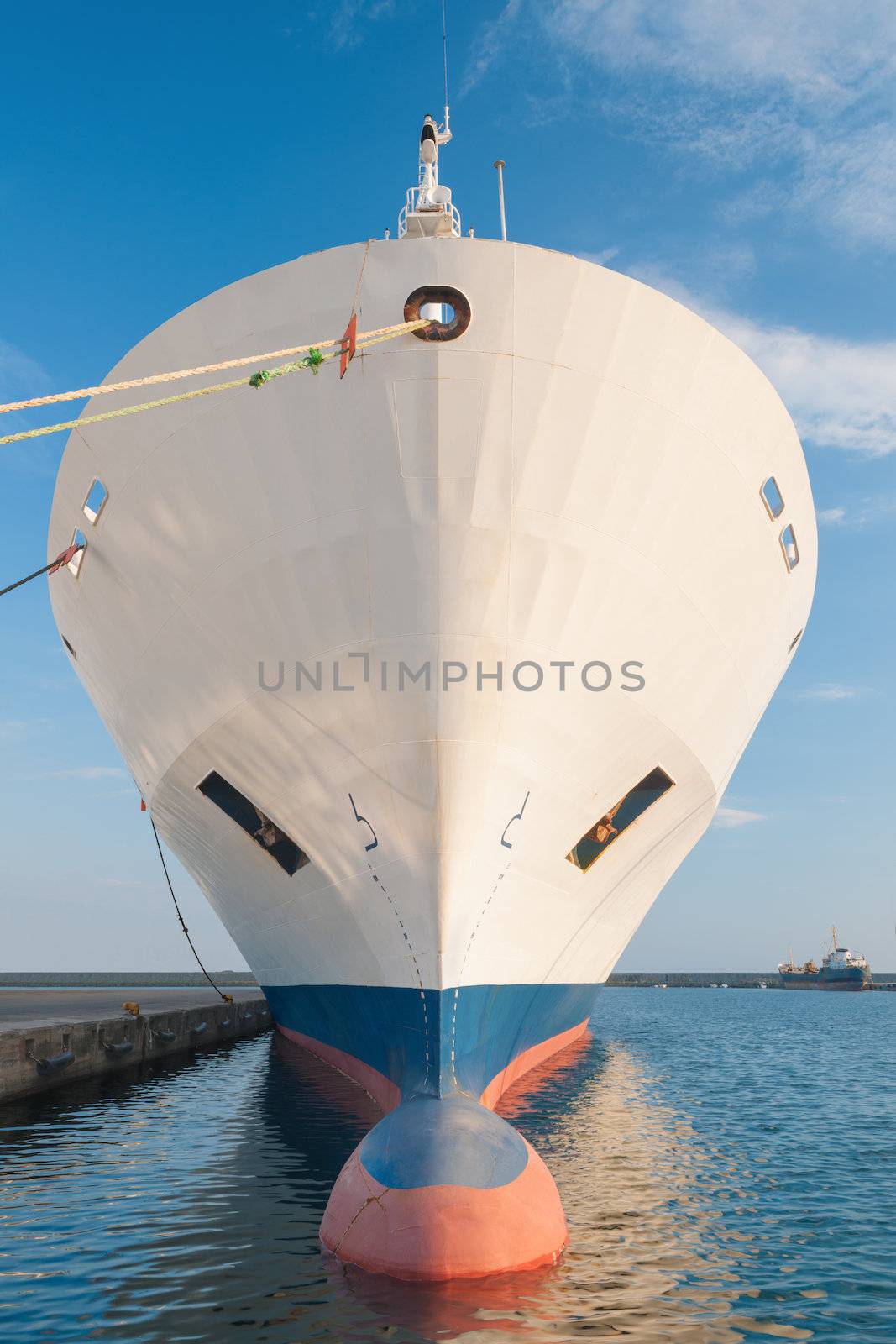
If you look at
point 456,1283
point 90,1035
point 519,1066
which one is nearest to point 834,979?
point 90,1035

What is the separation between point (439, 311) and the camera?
693 cm

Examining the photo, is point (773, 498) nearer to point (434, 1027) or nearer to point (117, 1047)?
point (434, 1027)

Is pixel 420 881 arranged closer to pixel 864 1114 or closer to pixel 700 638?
pixel 700 638

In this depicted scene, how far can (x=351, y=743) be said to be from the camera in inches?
289

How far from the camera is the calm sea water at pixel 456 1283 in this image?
4715 mm

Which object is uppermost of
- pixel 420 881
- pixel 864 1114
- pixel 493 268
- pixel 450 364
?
pixel 493 268

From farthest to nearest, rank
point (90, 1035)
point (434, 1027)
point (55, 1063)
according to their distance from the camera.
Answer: point (90, 1035)
point (55, 1063)
point (434, 1027)

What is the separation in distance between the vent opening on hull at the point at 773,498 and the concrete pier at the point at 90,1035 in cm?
1140

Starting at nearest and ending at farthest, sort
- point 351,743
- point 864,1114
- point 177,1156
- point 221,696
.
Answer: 1. point 351,743
2. point 221,696
3. point 177,1156
4. point 864,1114

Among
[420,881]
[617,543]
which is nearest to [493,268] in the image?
[617,543]

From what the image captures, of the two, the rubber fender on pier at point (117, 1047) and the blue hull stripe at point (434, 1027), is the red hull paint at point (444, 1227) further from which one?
the rubber fender on pier at point (117, 1047)

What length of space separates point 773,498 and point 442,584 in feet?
12.2

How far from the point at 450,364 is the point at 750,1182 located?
7.66 m

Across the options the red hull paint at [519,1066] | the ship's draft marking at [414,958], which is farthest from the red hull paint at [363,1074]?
the ship's draft marking at [414,958]
